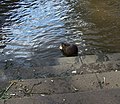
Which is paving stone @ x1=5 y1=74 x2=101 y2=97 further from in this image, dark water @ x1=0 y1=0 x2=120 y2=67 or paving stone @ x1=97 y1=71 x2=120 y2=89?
dark water @ x1=0 y1=0 x2=120 y2=67

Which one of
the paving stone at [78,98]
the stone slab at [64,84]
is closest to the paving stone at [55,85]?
the stone slab at [64,84]

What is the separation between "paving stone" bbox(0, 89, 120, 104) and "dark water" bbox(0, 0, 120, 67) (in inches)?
73.5

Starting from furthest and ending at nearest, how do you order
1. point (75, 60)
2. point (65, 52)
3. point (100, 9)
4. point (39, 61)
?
point (100, 9), point (65, 52), point (39, 61), point (75, 60)

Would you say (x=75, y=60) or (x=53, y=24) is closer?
(x=75, y=60)

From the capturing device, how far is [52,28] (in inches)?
312

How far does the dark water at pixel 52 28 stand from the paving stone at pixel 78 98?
187 centimetres

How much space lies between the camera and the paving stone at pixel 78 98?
137 inches

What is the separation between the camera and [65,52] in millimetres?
6445

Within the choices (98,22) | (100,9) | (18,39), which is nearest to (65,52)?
(18,39)

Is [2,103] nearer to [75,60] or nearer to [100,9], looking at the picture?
[75,60]

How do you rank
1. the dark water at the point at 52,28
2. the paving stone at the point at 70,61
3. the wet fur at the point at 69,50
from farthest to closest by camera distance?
the dark water at the point at 52,28
the wet fur at the point at 69,50
the paving stone at the point at 70,61

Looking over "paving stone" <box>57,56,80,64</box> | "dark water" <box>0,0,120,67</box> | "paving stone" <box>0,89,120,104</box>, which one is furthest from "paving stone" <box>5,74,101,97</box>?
"dark water" <box>0,0,120,67</box>

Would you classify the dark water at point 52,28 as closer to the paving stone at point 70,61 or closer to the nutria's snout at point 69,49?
the nutria's snout at point 69,49

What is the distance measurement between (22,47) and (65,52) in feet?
3.65
